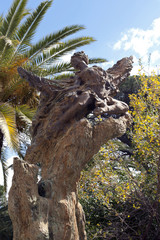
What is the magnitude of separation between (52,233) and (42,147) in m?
1.34

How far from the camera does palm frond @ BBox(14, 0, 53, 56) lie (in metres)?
9.26

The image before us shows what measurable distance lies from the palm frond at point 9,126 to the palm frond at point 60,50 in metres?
2.58

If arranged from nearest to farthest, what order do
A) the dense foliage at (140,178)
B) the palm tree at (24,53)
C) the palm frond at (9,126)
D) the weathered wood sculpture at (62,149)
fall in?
the weathered wood sculpture at (62,149)
the dense foliage at (140,178)
the palm frond at (9,126)
the palm tree at (24,53)

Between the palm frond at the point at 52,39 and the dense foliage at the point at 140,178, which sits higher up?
the palm frond at the point at 52,39

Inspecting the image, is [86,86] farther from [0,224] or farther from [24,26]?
[0,224]

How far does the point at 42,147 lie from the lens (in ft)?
12.7

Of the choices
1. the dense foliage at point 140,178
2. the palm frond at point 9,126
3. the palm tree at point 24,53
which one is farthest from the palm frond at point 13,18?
the dense foliage at point 140,178

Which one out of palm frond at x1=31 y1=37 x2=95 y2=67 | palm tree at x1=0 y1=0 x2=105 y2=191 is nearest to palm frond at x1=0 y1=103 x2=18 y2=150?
palm tree at x1=0 y1=0 x2=105 y2=191

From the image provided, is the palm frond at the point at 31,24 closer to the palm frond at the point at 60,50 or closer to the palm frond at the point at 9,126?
the palm frond at the point at 60,50

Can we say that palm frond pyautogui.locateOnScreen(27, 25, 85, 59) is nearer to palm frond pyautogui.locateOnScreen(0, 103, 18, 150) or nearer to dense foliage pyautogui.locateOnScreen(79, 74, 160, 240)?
palm frond pyautogui.locateOnScreen(0, 103, 18, 150)

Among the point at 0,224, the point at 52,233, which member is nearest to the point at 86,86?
the point at 52,233

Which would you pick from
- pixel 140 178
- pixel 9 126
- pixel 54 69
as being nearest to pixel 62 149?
pixel 140 178

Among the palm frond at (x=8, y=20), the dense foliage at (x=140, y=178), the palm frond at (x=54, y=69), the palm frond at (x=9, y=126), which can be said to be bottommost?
the dense foliage at (x=140, y=178)

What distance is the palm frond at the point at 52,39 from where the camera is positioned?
9.42 metres
